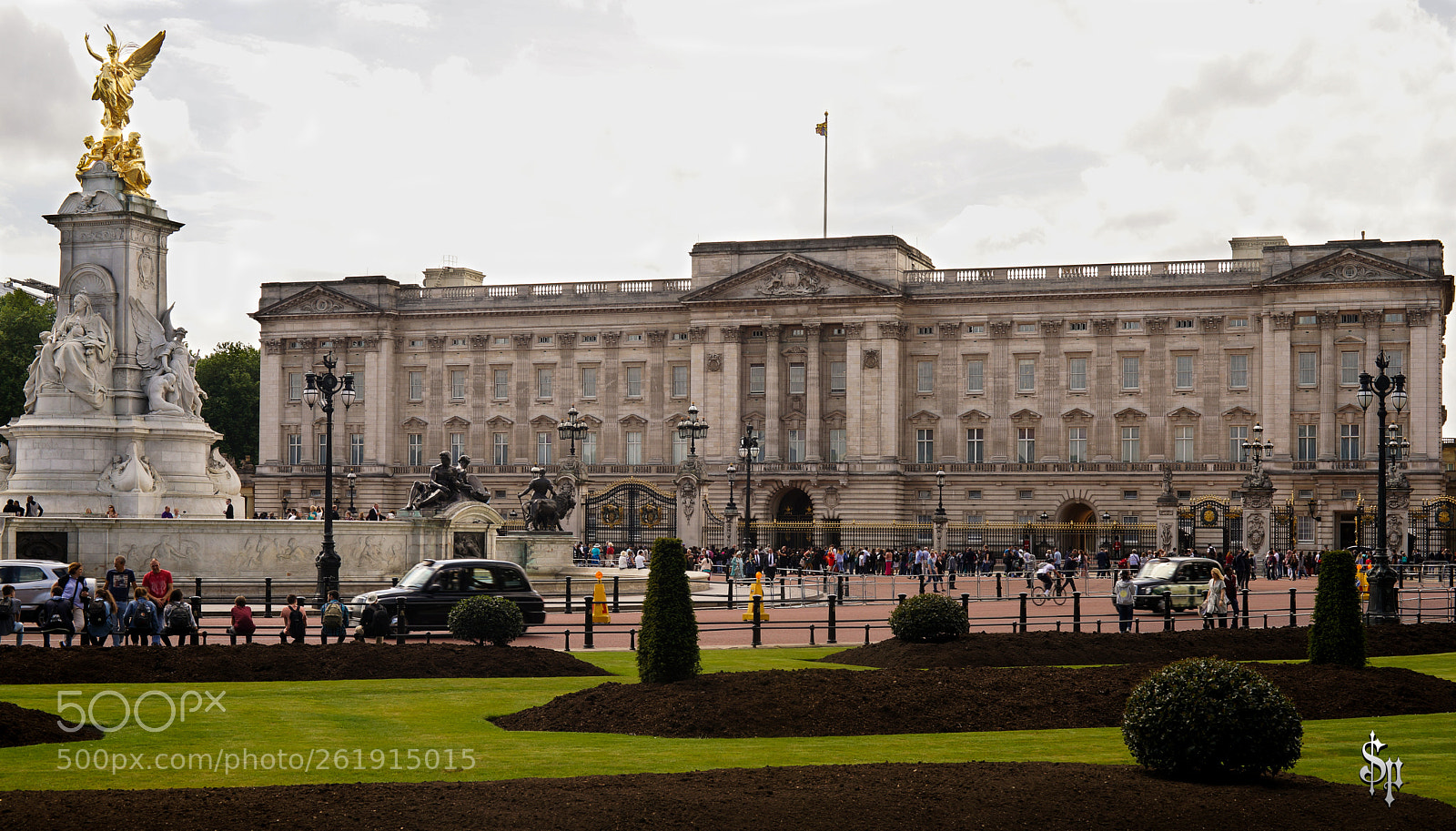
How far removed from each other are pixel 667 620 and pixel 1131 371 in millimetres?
70416

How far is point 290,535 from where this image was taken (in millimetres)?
35906

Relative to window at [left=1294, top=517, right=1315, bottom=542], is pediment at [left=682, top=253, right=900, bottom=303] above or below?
above

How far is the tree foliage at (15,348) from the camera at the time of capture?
83188mm

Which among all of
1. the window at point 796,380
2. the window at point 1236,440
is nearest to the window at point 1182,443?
the window at point 1236,440

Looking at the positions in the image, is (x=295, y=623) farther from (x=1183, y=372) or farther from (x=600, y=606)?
(x=1183, y=372)

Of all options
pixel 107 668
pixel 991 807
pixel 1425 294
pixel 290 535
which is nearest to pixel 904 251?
pixel 1425 294

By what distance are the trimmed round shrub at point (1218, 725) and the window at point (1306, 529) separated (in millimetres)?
70242

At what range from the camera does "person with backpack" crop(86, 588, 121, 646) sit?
23.8 meters

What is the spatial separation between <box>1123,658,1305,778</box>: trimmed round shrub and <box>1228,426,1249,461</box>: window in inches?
2836

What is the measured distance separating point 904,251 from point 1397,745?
241ft

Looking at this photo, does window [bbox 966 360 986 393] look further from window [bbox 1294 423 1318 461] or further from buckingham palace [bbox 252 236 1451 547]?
window [bbox 1294 423 1318 461]

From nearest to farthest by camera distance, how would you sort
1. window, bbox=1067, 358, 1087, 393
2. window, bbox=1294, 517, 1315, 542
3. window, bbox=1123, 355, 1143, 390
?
window, bbox=1294, 517, 1315, 542 < window, bbox=1123, 355, 1143, 390 < window, bbox=1067, 358, 1087, 393

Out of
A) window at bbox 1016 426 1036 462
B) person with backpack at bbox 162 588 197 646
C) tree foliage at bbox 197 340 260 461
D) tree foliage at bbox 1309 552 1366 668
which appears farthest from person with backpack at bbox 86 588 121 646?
tree foliage at bbox 197 340 260 461

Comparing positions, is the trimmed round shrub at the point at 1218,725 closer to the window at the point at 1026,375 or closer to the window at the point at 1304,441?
the window at the point at 1304,441
